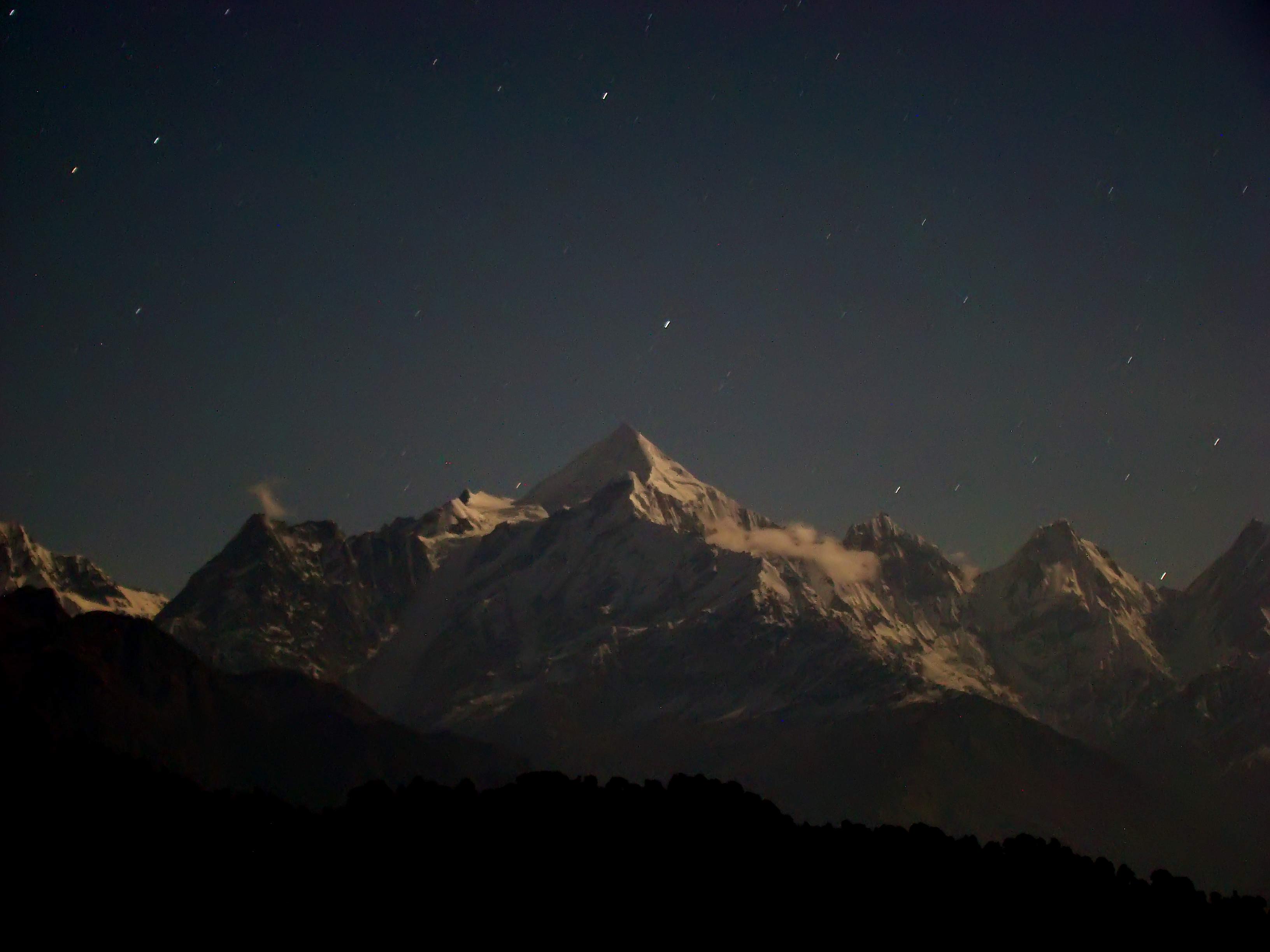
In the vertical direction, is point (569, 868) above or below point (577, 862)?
below

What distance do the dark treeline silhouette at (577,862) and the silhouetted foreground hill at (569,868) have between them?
220mm

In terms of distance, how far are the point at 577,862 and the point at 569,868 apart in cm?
138

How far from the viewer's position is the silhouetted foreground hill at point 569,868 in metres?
117

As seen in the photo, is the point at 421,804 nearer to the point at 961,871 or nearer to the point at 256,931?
the point at 256,931

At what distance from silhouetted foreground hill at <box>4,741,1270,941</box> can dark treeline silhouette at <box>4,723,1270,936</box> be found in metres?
0.22

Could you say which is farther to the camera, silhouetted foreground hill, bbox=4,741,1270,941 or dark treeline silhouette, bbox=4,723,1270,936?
dark treeline silhouette, bbox=4,723,1270,936

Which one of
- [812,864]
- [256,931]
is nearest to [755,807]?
[812,864]

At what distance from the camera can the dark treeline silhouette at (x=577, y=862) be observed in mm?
118875

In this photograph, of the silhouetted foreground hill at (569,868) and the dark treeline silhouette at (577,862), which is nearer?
the silhouetted foreground hill at (569,868)

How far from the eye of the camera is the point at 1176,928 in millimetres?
126875

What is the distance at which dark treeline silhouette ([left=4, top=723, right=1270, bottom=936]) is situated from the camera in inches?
4680

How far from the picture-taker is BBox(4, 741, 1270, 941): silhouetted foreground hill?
117 m

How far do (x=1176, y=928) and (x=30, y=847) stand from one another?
92847mm

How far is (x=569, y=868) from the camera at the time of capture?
407 ft
